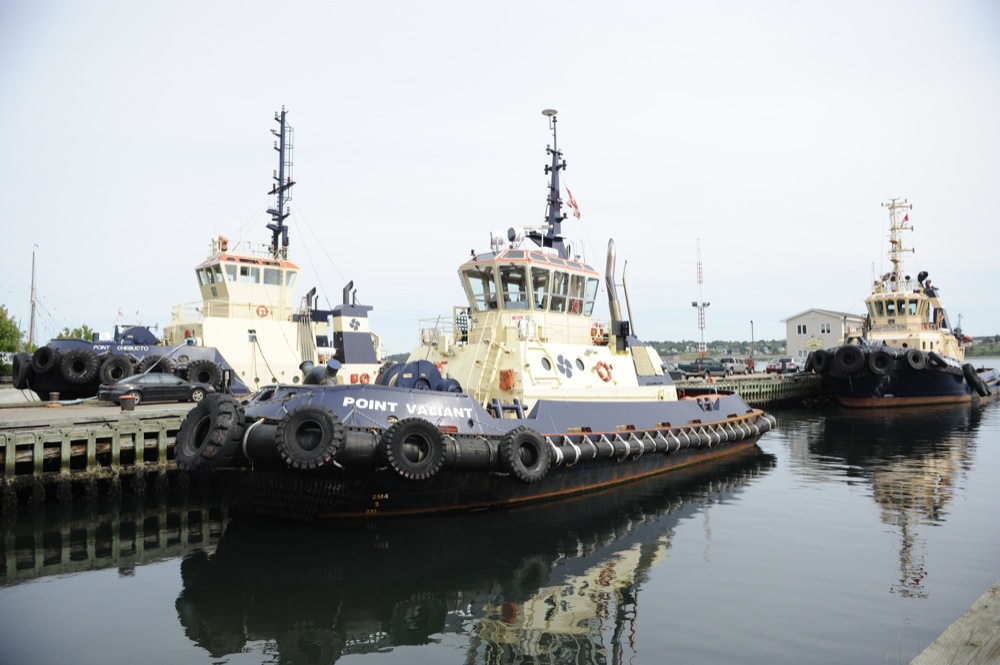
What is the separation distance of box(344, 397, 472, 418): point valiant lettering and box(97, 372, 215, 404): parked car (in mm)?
8870

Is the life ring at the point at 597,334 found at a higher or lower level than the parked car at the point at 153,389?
higher

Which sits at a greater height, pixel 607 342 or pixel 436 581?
pixel 607 342

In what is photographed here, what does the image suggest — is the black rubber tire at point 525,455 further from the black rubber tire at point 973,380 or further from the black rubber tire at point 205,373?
the black rubber tire at point 973,380

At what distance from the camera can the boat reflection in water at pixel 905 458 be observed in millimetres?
10099

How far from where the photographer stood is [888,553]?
9008 mm

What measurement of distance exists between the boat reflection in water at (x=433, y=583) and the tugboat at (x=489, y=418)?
601 mm

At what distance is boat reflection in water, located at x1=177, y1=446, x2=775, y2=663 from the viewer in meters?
6.45

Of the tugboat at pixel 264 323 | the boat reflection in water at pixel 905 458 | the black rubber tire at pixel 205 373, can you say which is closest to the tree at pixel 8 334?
the tugboat at pixel 264 323

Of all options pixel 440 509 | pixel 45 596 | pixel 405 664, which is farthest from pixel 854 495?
pixel 45 596

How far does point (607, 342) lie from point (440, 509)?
602cm

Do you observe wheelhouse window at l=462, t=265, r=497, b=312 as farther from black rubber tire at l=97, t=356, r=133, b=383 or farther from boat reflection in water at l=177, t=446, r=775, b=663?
black rubber tire at l=97, t=356, r=133, b=383

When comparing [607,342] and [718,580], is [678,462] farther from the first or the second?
[718,580]

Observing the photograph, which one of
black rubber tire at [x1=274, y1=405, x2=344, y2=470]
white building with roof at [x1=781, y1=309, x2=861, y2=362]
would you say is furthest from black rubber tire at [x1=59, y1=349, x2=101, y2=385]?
white building with roof at [x1=781, y1=309, x2=861, y2=362]

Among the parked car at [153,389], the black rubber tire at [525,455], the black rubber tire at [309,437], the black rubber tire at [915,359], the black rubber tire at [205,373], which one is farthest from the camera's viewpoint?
the black rubber tire at [915,359]
